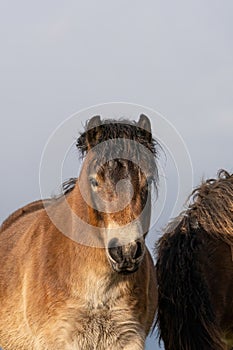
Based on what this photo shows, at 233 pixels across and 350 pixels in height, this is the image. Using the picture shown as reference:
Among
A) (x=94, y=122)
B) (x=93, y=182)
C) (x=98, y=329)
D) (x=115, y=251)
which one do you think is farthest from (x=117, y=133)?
(x=98, y=329)

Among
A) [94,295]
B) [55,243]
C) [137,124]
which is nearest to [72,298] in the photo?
[94,295]

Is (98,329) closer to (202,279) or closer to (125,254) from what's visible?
(125,254)

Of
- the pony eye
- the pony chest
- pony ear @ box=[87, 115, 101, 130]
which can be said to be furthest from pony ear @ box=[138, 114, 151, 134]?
the pony chest

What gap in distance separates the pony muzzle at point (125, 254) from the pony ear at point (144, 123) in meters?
0.97

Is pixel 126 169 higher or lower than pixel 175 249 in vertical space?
higher

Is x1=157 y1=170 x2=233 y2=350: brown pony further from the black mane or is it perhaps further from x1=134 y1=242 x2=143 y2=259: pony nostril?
x1=134 y1=242 x2=143 y2=259: pony nostril

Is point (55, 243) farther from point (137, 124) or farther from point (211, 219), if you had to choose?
point (211, 219)

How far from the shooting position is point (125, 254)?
209 inches

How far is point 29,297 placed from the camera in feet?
20.1

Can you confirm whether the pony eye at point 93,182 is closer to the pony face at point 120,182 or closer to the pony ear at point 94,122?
the pony face at point 120,182

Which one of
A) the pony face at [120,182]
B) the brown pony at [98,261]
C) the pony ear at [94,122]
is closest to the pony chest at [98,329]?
the brown pony at [98,261]

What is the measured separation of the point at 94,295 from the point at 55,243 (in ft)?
2.13

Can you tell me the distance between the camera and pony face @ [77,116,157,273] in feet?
17.6

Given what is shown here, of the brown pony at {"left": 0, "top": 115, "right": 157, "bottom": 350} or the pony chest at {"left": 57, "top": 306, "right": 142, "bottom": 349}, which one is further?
the pony chest at {"left": 57, "top": 306, "right": 142, "bottom": 349}
